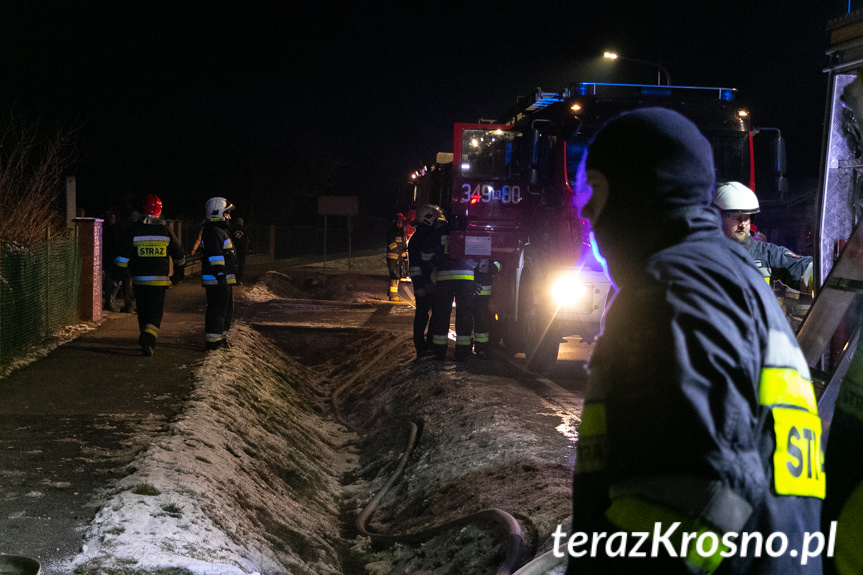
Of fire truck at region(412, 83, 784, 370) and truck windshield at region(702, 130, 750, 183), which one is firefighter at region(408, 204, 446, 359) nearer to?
fire truck at region(412, 83, 784, 370)

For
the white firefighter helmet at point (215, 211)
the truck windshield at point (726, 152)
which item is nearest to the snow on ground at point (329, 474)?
the white firefighter helmet at point (215, 211)

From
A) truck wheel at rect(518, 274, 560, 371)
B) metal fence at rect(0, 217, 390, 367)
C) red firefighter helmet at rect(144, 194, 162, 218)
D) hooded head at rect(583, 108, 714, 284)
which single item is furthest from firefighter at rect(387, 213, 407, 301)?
hooded head at rect(583, 108, 714, 284)

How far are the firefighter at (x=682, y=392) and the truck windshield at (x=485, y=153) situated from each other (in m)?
11.2

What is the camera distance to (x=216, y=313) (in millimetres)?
10766

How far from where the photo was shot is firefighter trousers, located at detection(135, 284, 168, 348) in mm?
10219

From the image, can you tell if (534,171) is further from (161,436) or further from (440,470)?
(161,436)

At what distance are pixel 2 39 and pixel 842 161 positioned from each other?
29036mm

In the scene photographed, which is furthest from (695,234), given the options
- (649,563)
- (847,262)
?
(847,262)

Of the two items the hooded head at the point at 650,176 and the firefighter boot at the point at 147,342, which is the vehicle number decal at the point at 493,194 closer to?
the firefighter boot at the point at 147,342

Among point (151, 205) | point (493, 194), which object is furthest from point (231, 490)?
point (493, 194)

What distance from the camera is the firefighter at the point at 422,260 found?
37.0 feet

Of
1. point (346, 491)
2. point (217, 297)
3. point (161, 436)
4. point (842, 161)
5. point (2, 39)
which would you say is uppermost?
point (2, 39)

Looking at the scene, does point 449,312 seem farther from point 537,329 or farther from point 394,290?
point 394,290

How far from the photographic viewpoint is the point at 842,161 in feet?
14.8
